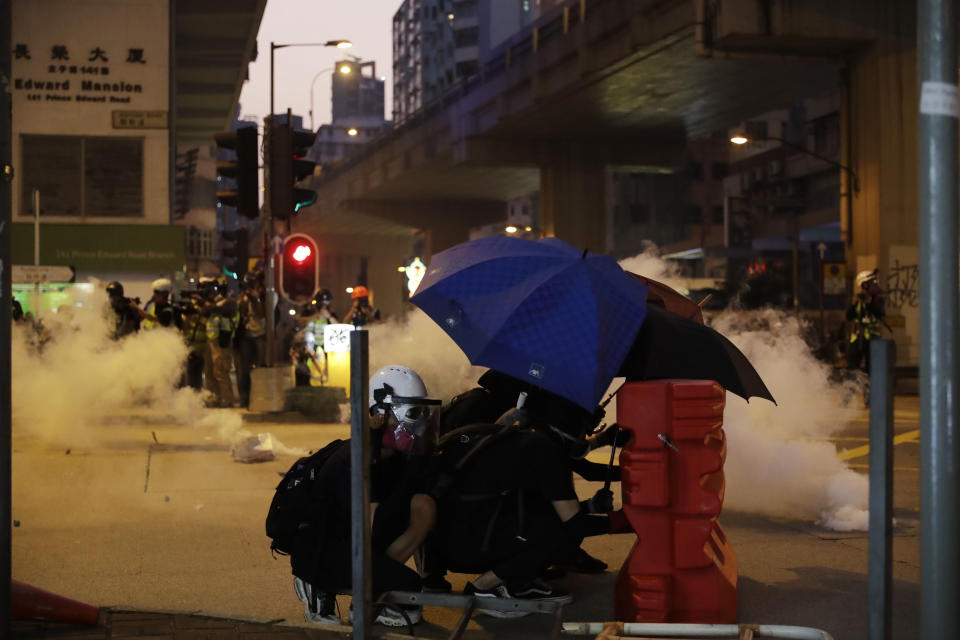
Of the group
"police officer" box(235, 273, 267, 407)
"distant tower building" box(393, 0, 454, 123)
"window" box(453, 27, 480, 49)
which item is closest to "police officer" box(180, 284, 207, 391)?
"police officer" box(235, 273, 267, 407)

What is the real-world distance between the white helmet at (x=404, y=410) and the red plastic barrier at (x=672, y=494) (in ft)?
2.66

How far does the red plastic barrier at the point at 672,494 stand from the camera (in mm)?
5043

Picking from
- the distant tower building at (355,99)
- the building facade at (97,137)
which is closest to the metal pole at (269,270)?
the building facade at (97,137)

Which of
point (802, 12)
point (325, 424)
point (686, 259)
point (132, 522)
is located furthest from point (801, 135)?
point (132, 522)

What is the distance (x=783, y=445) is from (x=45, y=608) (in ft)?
17.4

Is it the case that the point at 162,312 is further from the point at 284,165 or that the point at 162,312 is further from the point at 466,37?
the point at 466,37

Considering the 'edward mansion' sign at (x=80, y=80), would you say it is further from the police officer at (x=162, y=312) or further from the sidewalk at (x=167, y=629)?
the sidewalk at (x=167, y=629)

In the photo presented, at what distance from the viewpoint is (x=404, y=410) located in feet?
16.5

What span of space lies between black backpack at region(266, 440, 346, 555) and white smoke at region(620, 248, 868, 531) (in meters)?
3.72

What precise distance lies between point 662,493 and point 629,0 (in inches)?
1084

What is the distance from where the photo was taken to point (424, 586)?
18.8 feet

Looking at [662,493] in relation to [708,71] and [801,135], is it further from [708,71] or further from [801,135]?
[801,135]

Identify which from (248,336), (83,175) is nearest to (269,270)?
(248,336)

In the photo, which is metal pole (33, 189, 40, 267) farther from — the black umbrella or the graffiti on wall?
the graffiti on wall
